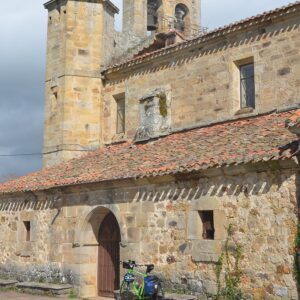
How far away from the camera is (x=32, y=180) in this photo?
555 inches

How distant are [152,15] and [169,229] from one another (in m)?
15.7

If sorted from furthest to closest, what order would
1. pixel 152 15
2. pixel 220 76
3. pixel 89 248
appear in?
pixel 152 15 → pixel 220 76 → pixel 89 248

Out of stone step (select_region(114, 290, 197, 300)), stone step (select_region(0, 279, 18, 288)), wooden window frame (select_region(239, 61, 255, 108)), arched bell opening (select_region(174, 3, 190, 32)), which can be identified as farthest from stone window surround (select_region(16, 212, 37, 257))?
arched bell opening (select_region(174, 3, 190, 32))

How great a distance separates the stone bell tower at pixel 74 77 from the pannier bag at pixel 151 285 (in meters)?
7.61

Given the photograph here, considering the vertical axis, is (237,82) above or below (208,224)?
above

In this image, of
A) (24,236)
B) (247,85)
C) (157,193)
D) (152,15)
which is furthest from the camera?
(152,15)

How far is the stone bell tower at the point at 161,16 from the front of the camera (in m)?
22.3

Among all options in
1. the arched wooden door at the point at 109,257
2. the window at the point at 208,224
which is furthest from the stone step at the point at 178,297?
the arched wooden door at the point at 109,257

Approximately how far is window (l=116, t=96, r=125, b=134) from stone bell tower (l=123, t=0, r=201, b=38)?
6001 mm

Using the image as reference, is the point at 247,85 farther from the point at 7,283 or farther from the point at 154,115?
the point at 7,283

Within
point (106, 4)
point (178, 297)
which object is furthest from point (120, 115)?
point (178, 297)

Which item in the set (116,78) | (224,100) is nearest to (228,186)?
(224,100)

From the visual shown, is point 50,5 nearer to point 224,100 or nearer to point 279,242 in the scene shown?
point 224,100

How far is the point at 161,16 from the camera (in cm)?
2245
